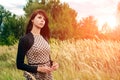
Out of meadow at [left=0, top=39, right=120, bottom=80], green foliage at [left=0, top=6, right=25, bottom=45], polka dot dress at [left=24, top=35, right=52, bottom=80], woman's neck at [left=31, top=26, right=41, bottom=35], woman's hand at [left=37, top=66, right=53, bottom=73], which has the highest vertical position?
woman's neck at [left=31, top=26, right=41, bottom=35]

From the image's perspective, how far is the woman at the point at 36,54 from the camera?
417cm

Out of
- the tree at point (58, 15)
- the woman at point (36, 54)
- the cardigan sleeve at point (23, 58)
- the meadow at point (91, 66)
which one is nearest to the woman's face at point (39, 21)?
the woman at point (36, 54)

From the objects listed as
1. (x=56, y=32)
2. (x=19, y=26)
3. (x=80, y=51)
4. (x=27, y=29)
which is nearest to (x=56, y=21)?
(x=56, y=32)

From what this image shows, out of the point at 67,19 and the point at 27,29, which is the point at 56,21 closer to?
the point at 67,19

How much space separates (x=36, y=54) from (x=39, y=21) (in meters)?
0.41

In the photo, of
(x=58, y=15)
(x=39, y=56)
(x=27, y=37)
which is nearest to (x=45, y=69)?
(x=39, y=56)

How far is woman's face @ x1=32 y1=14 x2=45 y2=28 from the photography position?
433cm

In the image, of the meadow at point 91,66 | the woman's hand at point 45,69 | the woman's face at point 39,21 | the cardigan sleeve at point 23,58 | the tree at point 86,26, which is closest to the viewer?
the woman's hand at point 45,69

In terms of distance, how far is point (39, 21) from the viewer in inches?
171

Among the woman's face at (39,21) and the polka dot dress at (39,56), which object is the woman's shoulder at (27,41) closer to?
the polka dot dress at (39,56)

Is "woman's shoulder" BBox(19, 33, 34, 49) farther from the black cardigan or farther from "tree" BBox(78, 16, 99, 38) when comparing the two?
"tree" BBox(78, 16, 99, 38)

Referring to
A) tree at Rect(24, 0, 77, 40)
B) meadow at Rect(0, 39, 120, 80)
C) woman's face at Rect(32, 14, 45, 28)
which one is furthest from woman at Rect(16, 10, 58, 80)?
tree at Rect(24, 0, 77, 40)

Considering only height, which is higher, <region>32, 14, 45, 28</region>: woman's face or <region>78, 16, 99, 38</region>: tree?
<region>32, 14, 45, 28</region>: woman's face

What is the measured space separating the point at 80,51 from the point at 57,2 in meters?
23.6
